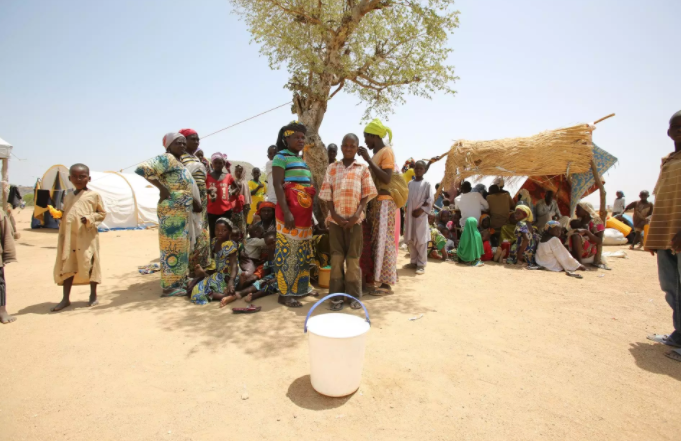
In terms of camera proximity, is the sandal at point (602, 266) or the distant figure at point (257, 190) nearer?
the sandal at point (602, 266)

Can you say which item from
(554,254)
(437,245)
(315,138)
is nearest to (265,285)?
(315,138)

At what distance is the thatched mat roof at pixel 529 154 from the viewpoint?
6.71 meters

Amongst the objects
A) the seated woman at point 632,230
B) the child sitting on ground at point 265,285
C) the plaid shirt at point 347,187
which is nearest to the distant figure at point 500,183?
the seated woman at point 632,230

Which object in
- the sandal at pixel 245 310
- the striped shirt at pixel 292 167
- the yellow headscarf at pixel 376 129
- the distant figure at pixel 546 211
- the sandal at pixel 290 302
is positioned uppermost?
the yellow headscarf at pixel 376 129

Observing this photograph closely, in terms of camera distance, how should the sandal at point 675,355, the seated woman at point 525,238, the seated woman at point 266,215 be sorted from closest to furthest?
1. the sandal at point 675,355
2. the seated woman at point 266,215
3. the seated woman at point 525,238

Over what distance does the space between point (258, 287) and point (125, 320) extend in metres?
1.44

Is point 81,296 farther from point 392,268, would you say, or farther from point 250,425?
point 392,268

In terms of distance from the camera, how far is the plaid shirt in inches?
155

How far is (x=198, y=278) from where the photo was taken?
15.2 ft

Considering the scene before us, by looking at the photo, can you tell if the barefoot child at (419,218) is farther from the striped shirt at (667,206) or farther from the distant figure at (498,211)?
the striped shirt at (667,206)

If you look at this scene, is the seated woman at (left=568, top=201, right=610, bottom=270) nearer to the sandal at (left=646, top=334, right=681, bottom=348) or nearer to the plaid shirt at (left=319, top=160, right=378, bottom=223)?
the sandal at (left=646, top=334, right=681, bottom=348)

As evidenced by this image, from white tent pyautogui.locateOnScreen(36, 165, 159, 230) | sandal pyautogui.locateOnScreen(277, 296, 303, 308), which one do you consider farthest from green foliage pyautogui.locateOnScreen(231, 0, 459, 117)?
white tent pyautogui.locateOnScreen(36, 165, 159, 230)

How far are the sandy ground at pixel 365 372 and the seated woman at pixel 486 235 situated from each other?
250cm

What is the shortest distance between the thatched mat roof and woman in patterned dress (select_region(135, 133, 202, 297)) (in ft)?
17.3
